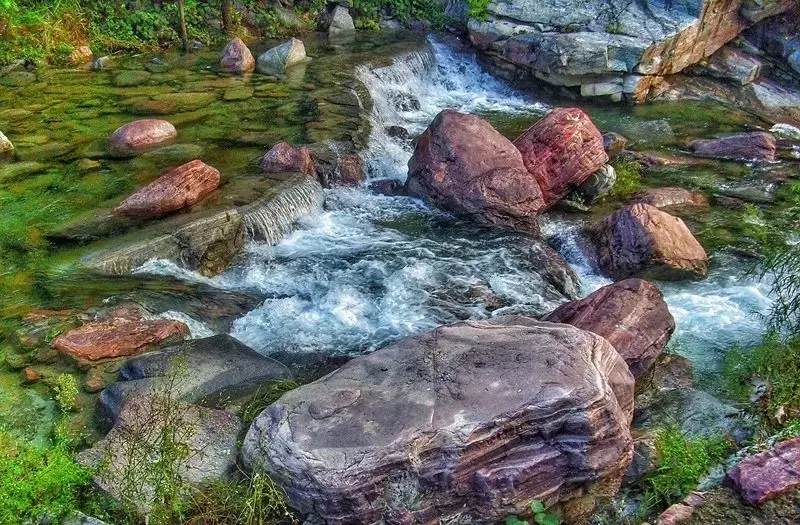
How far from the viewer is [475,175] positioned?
24.2 feet

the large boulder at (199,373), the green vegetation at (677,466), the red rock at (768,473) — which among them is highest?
the red rock at (768,473)

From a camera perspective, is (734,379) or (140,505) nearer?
(140,505)

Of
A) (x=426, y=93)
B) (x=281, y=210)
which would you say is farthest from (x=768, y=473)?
(x=426, y=93)

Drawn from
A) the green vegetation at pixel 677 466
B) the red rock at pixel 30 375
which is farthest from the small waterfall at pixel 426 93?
the green vegetation at pixel 677 466

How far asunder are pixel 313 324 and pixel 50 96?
675cm

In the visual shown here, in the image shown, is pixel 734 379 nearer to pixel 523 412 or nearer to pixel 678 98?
pixel 523 412

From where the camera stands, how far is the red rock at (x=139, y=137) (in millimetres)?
8289

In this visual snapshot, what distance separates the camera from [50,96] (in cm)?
1012

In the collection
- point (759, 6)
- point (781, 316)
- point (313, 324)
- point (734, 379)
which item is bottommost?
point (313, 324)

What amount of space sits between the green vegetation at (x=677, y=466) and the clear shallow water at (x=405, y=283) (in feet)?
4.85

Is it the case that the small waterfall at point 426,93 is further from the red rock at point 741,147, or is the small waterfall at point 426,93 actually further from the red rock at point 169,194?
the red rock at point 741,147

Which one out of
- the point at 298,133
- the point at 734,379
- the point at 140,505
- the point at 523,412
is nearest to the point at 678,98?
the point at 298,133

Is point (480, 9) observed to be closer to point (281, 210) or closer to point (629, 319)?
point (281, 210)

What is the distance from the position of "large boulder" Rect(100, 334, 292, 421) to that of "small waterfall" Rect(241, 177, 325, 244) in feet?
6.50
